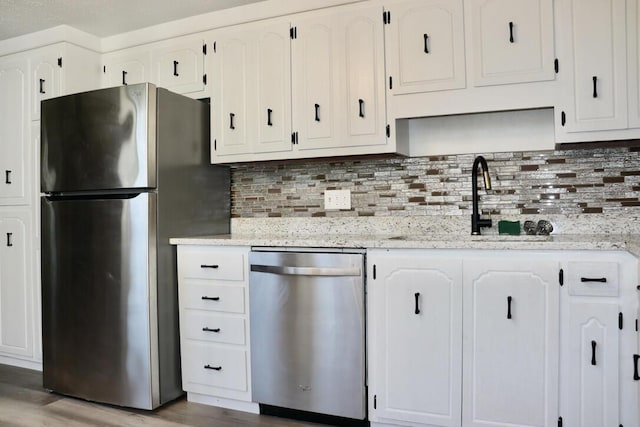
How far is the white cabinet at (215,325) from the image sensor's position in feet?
8.08

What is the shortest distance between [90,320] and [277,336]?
3.39ft

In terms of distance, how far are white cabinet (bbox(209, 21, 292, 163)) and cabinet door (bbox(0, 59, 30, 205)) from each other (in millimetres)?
1360

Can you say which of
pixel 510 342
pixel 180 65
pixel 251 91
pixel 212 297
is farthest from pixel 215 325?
pixel 180 65

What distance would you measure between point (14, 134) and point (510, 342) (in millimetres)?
3255

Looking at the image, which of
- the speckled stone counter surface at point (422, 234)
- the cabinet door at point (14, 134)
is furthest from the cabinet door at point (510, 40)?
the cabinet door at point (14, 134)

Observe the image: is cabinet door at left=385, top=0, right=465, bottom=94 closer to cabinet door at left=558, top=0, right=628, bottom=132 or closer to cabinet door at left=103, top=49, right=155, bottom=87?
cabinet door at left=558, top=0, right=628, bottom=132

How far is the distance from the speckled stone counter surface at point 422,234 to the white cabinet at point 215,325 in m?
0.10

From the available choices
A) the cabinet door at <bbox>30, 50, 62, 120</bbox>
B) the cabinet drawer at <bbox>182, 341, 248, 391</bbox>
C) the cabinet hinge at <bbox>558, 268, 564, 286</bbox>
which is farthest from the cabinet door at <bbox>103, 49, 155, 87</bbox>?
the cabinet hinge at <bbox>558, 268, 564, 286</bbox>

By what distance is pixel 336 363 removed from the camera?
87.7 inches

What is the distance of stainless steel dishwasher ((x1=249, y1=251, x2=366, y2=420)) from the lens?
220 centimetres

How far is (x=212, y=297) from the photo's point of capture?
2.53m

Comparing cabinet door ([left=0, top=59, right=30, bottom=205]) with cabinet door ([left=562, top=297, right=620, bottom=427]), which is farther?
cabinet door ([left=0, top=59, right=30, bottom=205])

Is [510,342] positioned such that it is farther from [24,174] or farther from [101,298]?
[24,174]

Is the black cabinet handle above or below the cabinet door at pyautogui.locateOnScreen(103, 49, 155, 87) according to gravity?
below
